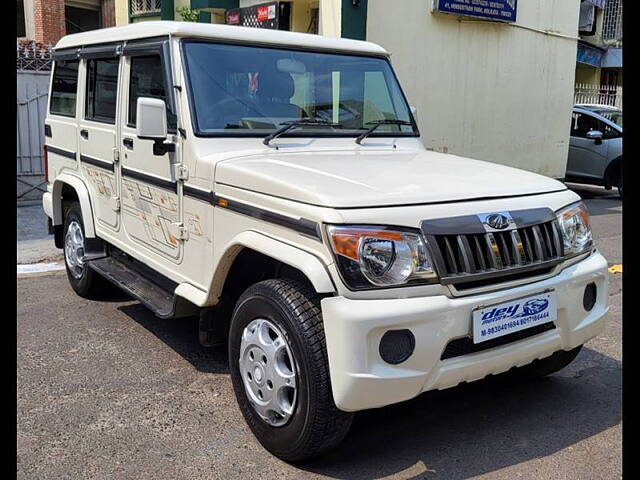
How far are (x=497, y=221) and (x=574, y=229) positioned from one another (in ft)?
2.14

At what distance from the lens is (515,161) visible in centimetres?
1211

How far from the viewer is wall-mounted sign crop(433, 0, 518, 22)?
33.9 feet

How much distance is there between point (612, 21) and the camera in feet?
84.8

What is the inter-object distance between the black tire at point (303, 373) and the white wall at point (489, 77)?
7139 mm

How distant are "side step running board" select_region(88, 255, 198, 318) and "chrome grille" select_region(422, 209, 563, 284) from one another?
179cm

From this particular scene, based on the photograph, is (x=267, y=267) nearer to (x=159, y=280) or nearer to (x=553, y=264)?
(x=159, y=280)

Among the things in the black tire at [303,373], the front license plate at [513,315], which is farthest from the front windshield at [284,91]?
the front license plate at [513,315]

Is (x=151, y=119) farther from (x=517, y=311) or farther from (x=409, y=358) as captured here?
(x=517, y=311)

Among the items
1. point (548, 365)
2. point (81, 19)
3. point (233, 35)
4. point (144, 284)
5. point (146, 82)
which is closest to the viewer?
point (548, 365)

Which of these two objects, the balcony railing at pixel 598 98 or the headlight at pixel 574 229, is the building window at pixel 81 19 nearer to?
the balcony railing at pixel 598 98

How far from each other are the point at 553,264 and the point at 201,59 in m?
2.40

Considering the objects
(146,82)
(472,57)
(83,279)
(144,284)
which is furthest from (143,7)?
(144,284)

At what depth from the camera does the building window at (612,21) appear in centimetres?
2550

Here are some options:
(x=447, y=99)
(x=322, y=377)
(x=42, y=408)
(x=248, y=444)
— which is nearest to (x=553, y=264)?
(x=322, y=377)
